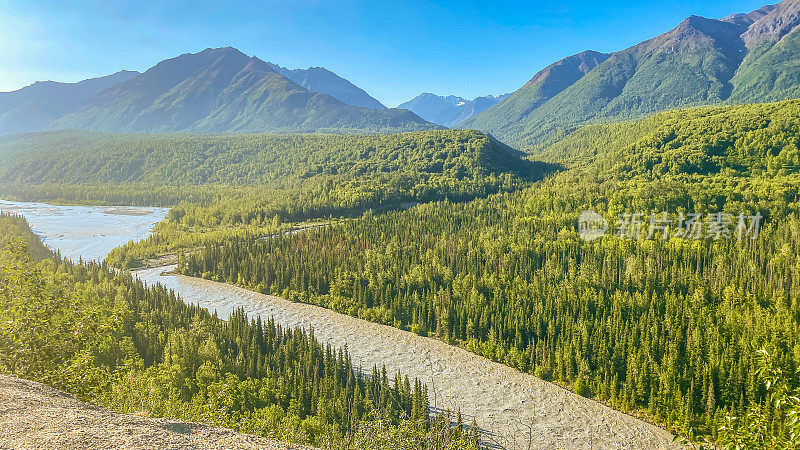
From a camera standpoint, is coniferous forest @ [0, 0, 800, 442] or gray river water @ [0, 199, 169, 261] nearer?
coniferous forest @ [0, 0, 800, 442]

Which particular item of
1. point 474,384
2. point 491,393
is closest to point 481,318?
point 474,384

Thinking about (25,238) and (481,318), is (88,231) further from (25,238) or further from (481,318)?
(481,318)

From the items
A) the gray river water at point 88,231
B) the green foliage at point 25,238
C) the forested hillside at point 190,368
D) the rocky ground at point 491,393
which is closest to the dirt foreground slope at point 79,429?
the forested hillside at point 190,368

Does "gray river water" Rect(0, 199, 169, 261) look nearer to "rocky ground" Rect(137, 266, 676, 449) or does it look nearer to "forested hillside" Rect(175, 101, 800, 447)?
"forested hillside" Rect(175, 101, 800, 447)

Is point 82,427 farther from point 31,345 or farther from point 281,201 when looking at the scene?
point 281,201

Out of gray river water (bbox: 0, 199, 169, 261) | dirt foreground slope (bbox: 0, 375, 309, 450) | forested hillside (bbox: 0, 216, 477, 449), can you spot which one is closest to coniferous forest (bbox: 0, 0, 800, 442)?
forested hillside (bbox: 0, 216, 477, 449)

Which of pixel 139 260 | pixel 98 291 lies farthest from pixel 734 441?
pixel 139 260
